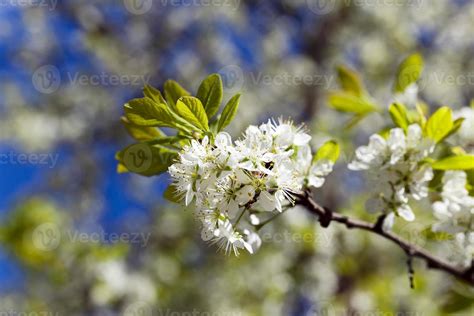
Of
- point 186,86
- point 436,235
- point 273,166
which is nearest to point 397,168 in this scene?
point 436,235

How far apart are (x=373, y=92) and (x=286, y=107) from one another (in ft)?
3.62

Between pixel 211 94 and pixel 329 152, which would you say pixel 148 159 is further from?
pixel 329 152

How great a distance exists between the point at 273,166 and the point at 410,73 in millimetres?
964

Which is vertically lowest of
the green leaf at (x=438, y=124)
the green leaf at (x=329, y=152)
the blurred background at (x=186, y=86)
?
the blurred background at (x=186, y=86)

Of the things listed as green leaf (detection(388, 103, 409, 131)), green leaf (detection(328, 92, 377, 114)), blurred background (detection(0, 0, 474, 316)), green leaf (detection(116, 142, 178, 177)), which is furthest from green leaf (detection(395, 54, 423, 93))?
blurred background (detection(0, 0, 474, 316))

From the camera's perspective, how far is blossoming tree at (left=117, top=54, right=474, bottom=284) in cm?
111

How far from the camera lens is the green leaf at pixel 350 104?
188cm

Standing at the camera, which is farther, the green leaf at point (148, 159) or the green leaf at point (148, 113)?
the green leaf at point (148, 159)

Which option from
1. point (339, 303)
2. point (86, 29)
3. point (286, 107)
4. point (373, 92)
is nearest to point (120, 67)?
A: point (86, 29)

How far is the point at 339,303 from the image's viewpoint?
12.9 ft

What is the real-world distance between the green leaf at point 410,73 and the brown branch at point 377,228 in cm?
64

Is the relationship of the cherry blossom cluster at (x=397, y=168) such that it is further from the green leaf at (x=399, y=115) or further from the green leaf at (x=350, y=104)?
the green leaf at (x=350, y=104)

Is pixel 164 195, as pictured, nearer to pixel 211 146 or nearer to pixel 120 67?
pixel 211 146

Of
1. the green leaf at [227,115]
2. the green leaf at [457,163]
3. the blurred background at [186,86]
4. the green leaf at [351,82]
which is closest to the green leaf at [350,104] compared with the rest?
the green leaf at [351,82]
